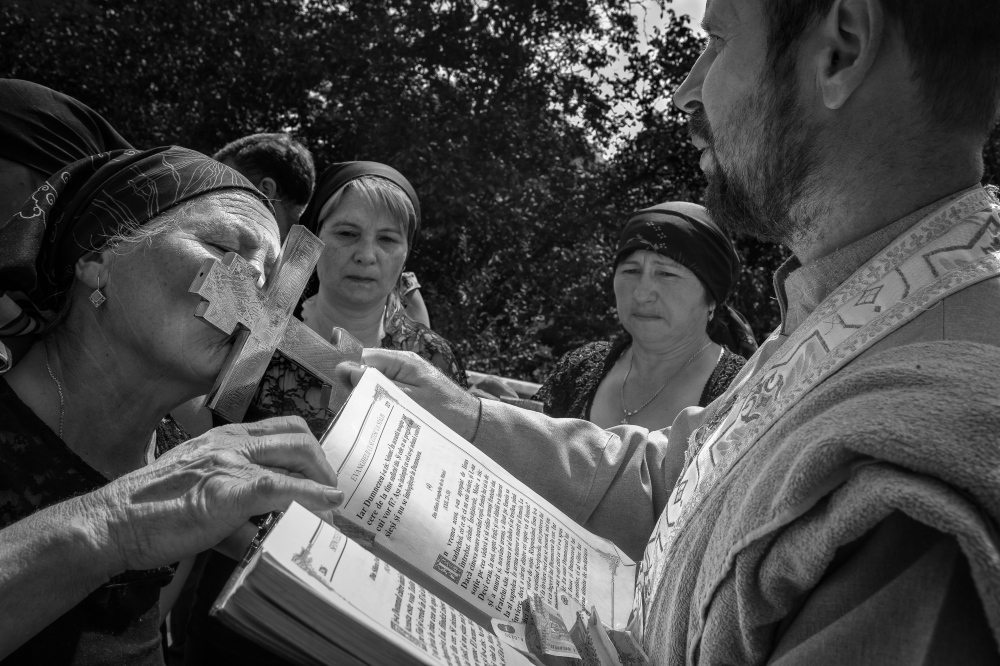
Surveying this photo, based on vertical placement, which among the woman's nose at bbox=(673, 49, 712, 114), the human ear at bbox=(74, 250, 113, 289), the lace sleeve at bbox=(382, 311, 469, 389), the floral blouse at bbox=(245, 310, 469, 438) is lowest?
the lace sleeve at bbox=(382, 311, 469, 389)

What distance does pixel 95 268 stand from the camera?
1938 mm

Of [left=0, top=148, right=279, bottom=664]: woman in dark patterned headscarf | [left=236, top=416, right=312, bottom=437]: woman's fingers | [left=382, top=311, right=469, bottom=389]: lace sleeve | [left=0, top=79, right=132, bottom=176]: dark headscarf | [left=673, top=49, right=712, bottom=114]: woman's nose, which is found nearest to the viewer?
[left=236, top=416, right=312, bottom=437]: woman's fingers

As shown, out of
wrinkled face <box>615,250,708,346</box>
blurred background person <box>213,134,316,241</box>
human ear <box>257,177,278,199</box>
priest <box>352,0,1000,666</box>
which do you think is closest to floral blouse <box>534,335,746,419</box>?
wrinkled face <box>615,250,708,346</box>

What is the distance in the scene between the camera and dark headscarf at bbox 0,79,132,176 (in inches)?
103

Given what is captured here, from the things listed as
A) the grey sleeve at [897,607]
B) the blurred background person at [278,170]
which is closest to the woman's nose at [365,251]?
the blurred background person at [278,170]

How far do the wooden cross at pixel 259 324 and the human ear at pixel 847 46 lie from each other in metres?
1.16

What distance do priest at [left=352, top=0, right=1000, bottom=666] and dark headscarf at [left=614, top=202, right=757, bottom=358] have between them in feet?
6.41

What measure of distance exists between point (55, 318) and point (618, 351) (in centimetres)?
284

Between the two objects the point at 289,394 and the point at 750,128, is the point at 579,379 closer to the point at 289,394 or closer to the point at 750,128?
the point at 289,394

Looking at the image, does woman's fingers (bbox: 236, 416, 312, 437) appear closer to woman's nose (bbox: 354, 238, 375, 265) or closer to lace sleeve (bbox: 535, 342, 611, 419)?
woman's nose (bbox: 354, 238, 375, 265)

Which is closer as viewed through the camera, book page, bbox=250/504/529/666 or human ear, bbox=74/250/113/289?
book page, bbox=250/504/529/666

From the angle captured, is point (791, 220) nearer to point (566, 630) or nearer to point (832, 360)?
point (832, 360)

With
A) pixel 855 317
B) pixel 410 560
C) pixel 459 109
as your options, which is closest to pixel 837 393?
pixel 855 317

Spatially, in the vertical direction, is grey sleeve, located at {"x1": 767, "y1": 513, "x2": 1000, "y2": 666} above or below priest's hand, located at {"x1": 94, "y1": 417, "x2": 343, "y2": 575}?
above
